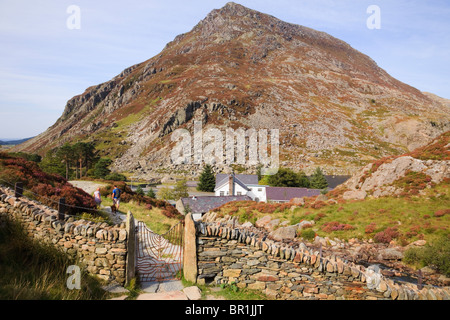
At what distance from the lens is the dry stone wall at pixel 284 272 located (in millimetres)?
8578

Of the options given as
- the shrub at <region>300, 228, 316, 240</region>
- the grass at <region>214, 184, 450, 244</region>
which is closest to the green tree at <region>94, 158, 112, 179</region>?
the grass at <region>214, 184, 450, 244</region>

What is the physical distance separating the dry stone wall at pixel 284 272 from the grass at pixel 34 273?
3.82 meters

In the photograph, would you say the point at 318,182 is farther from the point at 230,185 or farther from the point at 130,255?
the point at 130,255

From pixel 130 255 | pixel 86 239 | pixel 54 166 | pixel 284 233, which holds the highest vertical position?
pixel 54 166

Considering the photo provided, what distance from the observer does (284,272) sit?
382 inches

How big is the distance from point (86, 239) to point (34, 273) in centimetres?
179

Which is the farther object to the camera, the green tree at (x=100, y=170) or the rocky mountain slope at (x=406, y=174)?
the green tree at (x=100, y=170)

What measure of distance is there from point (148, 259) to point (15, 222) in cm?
574

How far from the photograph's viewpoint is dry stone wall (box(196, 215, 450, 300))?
8.58 m

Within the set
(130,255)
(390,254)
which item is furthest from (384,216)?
(130,255)

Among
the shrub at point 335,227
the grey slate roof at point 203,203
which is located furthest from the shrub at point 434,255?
the grey slate roof at point 203,203

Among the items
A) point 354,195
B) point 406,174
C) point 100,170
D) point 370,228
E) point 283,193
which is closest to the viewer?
point 370,228

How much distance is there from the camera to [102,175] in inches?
3494

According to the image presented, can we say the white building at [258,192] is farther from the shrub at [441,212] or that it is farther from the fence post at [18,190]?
the fence post at [18,190]
